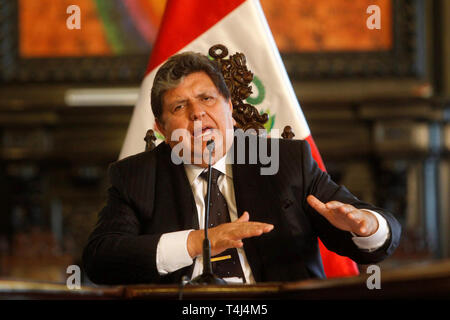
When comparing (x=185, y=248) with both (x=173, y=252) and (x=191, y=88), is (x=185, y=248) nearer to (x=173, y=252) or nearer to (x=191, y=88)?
(x=173, y=252)

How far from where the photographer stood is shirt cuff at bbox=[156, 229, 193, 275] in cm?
168

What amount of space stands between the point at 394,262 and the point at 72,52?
114 inches

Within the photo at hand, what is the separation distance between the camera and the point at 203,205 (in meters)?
1.96

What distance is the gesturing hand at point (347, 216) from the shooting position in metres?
1.58

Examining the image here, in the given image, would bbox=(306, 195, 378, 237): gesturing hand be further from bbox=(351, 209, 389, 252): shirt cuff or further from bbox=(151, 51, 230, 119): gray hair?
bbox=(151, 51, 230, 119): gray hair

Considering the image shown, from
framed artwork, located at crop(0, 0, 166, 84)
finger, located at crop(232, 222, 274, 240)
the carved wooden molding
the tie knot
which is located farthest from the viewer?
framed artwork, located at crop(0, 0, 166, 84)

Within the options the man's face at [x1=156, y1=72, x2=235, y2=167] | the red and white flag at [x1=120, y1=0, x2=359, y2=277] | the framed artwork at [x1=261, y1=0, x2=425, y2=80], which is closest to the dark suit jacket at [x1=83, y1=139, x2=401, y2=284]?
the man's face at [x1=156, y1=72, x2=235, y2=167]

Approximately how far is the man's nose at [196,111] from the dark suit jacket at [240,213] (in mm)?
197

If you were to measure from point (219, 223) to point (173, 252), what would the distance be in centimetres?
28

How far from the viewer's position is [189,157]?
1.93 meters

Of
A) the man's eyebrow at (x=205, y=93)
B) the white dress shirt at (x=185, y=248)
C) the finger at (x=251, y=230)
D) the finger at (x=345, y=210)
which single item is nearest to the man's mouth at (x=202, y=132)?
the man's eyebrow at (x=205, y=93)

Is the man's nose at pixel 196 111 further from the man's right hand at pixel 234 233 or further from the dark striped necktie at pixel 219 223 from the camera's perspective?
the man's right hand at pixel 234 233

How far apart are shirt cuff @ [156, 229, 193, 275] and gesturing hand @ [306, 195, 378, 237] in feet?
1.19

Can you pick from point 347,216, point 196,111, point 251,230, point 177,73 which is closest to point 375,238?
point 347,216
